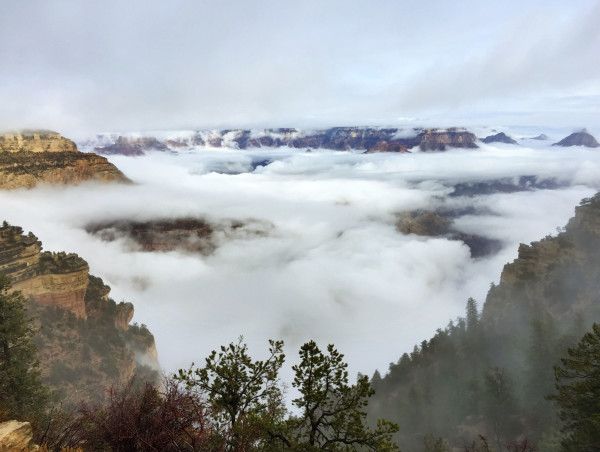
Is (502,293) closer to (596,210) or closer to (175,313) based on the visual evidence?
(596,210)

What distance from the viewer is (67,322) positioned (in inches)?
1897

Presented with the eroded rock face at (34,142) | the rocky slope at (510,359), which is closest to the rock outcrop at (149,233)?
the eroded rock face at (34,142)

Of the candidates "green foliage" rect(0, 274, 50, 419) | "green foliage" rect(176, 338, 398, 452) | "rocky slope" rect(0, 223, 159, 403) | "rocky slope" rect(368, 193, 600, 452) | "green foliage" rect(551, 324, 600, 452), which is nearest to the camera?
"green foliage" rect(176, 338, 398, 452)

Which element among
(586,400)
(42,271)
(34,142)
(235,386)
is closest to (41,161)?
(34,142)

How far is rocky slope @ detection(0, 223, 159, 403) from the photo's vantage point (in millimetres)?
42356

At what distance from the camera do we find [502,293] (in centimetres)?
Answer: 6725

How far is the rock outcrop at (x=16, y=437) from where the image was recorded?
9258 mm

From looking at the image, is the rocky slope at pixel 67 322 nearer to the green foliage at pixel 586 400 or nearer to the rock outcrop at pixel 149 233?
the green foliage at pixel 586 400

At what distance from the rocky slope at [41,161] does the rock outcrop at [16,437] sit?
10212cm

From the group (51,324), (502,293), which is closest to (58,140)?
(51,324)

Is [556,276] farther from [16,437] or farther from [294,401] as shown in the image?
[16,437]

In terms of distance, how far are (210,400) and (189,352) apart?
383 feet

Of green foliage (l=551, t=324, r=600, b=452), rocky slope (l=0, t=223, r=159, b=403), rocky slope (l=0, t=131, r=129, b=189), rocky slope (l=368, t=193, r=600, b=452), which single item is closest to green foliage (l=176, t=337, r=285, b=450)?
green foliage (l=551, t=324, r=600, b=452)

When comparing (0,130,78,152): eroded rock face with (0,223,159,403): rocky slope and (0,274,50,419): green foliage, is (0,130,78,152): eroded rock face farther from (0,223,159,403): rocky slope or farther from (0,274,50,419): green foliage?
(0,274,50,419): green foliage
